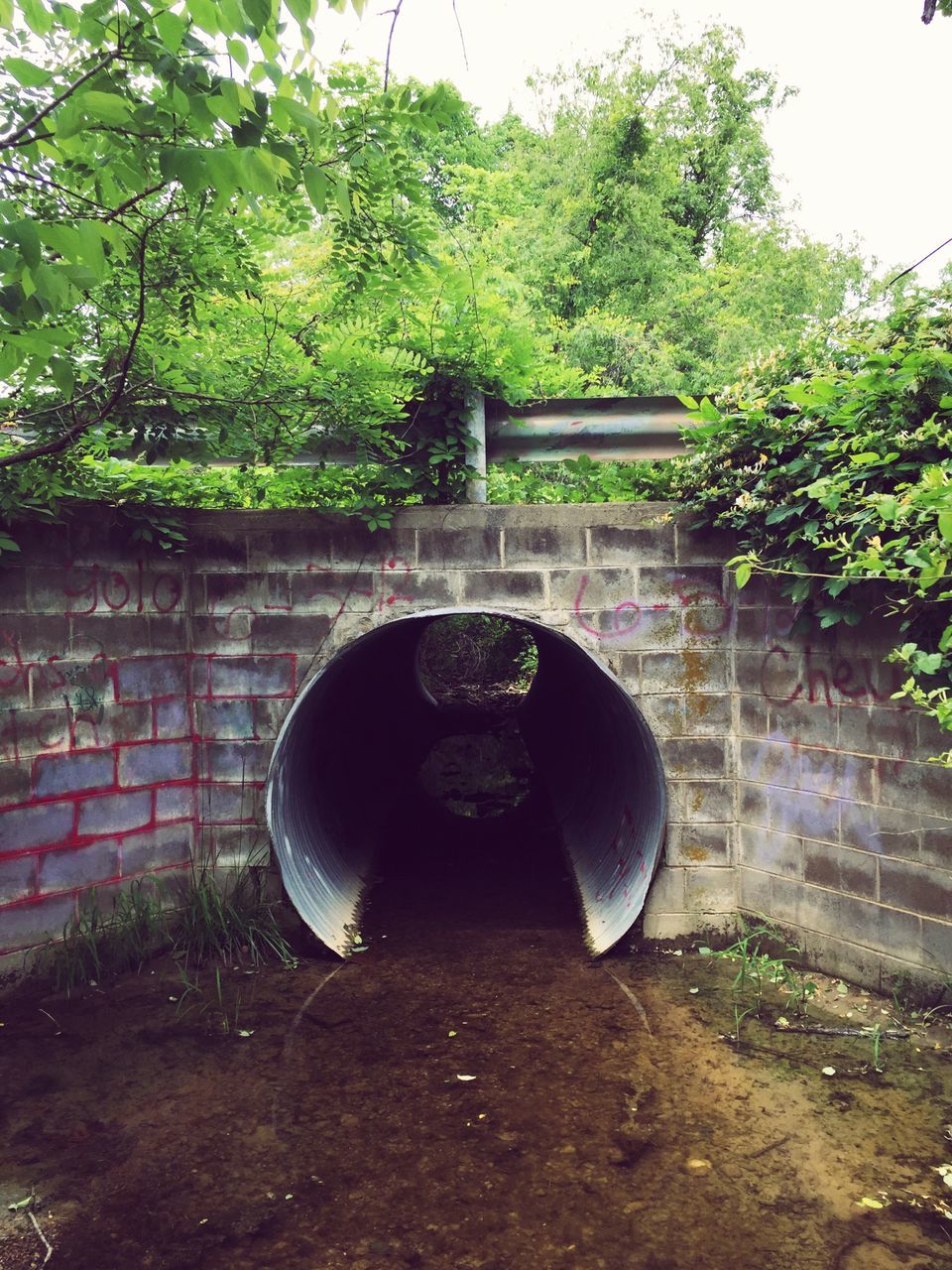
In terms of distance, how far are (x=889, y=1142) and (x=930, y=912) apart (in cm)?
110

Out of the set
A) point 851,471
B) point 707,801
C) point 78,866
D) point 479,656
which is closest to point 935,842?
point 707,801

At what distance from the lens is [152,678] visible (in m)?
5.07

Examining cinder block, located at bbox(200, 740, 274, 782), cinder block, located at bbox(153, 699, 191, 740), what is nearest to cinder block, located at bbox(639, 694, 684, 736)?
cinder block, located at bbox(200, 740, 274, 782)

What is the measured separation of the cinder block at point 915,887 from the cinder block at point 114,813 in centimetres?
383

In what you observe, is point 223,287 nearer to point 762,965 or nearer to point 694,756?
point 694,756

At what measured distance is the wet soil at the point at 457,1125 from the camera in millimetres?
2820

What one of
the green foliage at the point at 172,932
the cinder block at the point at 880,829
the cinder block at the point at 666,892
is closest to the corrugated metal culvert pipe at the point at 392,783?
the cinder block at the point at 666,892

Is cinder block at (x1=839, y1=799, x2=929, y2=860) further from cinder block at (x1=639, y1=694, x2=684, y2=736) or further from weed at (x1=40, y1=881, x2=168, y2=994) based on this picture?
weed at (x1=40, y1=881, x2=168, y2=994)

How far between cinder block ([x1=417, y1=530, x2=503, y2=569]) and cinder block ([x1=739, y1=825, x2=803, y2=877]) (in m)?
2.05

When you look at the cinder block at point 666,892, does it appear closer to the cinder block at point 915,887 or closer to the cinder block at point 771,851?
the cinder block at point 771,851

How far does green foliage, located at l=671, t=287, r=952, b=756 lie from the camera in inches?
137

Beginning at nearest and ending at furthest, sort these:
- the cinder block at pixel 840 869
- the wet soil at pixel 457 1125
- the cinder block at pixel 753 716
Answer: the wet soil at pixel 457 1125 → the cinder block at pixel 840 869 → the cinder block at pixel 753 716

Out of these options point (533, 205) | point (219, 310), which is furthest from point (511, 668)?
point (219, 310)

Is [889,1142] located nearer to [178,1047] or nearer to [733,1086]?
[733,1086]
